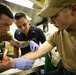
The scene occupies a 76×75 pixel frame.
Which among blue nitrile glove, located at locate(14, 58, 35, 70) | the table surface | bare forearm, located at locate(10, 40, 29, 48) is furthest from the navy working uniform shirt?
blue nitrile glove, located at locate(14, 58, 35, 70)

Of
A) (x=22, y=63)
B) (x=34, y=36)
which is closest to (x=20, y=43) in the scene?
(x=34, y=36)

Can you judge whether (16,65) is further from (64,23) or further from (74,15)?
(74,15)

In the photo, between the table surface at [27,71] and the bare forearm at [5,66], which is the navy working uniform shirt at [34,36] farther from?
the bare forearm at [5,66]

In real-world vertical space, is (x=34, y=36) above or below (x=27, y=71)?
above

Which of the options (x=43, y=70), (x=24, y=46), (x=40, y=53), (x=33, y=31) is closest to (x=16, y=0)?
(x=33, y=31)

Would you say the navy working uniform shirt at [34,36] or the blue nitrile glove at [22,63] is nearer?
the blue nitrile glove at [22,63]

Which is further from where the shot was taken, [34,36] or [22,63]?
[34,36]

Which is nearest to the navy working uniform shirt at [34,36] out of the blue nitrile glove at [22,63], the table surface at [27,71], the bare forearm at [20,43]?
the bare forearm at [20,43]

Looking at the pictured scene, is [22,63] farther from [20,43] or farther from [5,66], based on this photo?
[20,43]

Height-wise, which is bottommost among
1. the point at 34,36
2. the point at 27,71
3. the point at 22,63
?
the point at 27,71

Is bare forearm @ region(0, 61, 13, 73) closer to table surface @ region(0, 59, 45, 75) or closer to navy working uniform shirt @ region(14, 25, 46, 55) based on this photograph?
table surface @ region(0, 59, 45, 75)

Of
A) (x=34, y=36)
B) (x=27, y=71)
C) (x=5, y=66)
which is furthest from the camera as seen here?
(x=34, y=36)

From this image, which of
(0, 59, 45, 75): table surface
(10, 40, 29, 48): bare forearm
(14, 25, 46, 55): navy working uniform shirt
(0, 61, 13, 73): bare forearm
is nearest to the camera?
(0, 61, 13, 73): bare forearm

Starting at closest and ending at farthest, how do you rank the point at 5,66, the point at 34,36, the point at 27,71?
1. the point at 5,66
2. the point at 27,71
3. the point at 34,36
